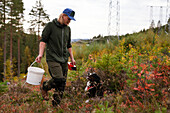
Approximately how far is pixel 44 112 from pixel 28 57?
175ft

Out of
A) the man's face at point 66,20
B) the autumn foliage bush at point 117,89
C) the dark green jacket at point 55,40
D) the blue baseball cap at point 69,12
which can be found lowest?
the autumn foliage bush at point 117,89

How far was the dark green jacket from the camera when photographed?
343 centimetres

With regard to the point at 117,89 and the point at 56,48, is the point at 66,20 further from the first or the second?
the point at 117,89

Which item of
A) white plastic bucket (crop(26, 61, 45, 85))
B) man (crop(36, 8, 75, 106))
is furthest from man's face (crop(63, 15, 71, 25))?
white plastic bucket (crop(26, 61, 45, 85))

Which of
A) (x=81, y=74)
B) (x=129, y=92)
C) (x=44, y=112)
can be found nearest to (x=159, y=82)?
(x=129, y=92)

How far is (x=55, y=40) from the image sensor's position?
11.3ft

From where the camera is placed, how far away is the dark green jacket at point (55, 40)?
3.43 m

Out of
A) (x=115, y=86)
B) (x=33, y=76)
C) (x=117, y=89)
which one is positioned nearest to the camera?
(x=33, y=76)

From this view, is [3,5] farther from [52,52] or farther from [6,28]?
[52,52]

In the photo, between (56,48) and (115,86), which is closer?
(56,48)

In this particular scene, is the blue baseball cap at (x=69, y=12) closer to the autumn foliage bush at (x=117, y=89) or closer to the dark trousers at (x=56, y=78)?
the dark trousers at (x=56, y=78)

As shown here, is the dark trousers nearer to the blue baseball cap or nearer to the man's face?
the man's face

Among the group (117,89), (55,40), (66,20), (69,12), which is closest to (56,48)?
(55,40)

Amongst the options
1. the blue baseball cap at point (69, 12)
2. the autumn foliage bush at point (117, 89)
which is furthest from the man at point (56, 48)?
the autumn foliage bush at point (117, 89)
